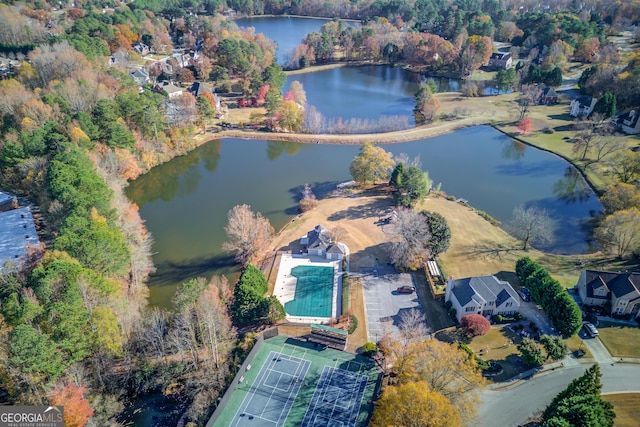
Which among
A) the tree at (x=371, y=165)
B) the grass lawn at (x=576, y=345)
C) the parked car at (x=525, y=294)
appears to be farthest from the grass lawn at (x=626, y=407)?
the tree at (x=371, y=165)

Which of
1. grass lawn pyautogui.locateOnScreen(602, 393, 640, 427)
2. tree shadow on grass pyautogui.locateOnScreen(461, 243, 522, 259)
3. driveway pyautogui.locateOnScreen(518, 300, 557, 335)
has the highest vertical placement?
tree shadow on grass pyautogui.locateOnScreen(461, 243, 522, 259)

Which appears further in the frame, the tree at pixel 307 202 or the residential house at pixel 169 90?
the residential house at pixel 169 90

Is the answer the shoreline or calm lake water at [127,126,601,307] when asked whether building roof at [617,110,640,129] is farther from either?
the shoreline

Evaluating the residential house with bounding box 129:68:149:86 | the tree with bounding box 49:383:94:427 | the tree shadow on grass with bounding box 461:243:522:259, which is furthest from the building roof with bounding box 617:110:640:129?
the residential house with bounding box 129:68:149:86

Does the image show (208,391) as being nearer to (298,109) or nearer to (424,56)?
(298,109)

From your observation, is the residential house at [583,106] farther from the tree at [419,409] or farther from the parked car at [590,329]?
the tree at [419,409]

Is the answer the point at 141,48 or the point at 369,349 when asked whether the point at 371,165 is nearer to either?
the point at 369,349

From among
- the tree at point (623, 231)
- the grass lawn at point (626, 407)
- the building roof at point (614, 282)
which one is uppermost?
the tree at point (623, 231)
